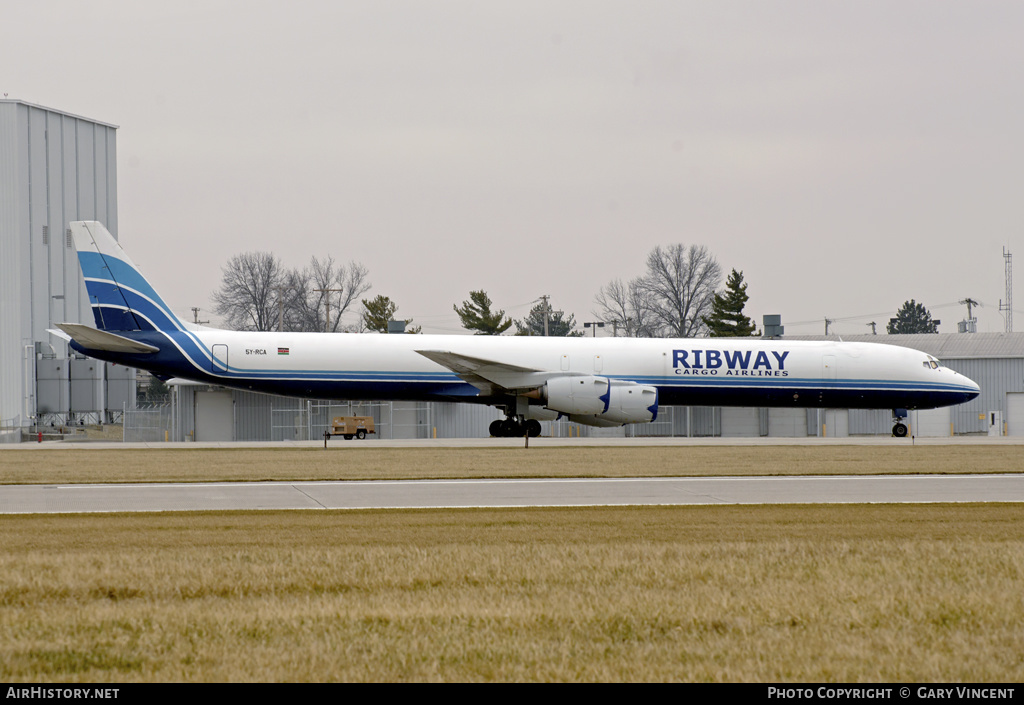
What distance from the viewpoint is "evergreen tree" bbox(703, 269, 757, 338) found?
78000 mm

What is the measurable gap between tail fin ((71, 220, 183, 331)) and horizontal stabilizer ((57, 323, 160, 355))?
0.89 m

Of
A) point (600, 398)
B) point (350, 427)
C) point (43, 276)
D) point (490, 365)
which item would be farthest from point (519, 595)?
point (43, 276)

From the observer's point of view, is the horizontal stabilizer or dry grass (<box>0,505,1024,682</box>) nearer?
dry grass (<box>0,505,1024,682</box>)

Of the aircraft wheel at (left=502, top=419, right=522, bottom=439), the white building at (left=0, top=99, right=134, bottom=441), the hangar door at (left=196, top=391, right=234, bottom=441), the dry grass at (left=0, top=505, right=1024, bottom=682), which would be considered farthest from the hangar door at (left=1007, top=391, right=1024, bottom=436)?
the white building at (left=0, top=99, right=134, bottom=441)

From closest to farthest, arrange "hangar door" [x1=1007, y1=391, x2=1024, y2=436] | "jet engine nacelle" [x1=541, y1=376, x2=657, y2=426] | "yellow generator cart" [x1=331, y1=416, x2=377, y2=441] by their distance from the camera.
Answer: "jet engine nacelle" [x1=541, y1=376, x2=657, y2=426], "yellow generator cart" [x1=331, y1=416, x2=377, y2=441], "hangar door" [x1=1007, y1=391, x2=1024, y2=436]

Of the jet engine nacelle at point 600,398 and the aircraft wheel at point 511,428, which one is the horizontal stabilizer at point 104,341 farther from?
the jet engine nacelle at point 600,398

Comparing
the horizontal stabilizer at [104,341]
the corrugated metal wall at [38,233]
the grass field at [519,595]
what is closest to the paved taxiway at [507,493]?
the grass field at [519,595]

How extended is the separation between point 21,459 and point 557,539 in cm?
1962

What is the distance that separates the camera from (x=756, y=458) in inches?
1017

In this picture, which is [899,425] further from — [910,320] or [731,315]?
[910,320]

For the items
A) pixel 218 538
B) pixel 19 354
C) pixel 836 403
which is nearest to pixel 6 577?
pixel 218 538

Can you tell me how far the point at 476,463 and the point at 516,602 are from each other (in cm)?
1653

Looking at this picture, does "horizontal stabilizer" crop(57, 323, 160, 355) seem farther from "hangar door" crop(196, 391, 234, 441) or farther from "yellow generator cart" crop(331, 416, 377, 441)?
"hangar door" crop(196, 391, 234, 441)

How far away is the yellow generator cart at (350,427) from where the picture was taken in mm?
46000
